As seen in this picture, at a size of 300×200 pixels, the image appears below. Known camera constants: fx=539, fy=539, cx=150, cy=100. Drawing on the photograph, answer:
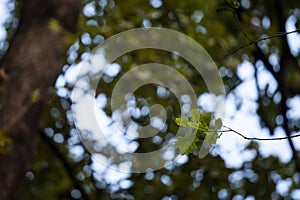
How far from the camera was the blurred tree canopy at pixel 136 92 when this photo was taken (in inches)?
88.9

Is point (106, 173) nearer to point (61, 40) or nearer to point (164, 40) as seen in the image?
point (164, 40)

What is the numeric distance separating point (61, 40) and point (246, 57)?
3.70 feet

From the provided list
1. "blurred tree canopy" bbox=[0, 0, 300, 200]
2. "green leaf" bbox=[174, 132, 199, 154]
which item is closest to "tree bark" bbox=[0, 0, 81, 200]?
"blurred tree canopy" bbox=[0, 0, 300, 200]

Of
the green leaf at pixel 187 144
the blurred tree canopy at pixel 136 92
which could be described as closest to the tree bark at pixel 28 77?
the blurred tree canopy at pixel 136 92

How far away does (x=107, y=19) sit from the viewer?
3.19 m

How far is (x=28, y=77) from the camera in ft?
7.39

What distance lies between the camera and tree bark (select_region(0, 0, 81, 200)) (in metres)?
2.16

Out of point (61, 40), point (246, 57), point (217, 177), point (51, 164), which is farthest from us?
point (51, 164)

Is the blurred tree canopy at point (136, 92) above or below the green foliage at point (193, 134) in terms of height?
below

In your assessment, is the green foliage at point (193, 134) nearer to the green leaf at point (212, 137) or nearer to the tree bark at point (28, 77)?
the green leaf at point (212, 137)

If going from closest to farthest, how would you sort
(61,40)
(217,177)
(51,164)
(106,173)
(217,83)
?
(217,83) → (61,40) → (217,177) → (106,173) → (51,164)

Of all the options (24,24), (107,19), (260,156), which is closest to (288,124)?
(260,156)

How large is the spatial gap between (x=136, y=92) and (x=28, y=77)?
49.1 inches

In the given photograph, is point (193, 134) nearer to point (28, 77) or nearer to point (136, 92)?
point (28, 77)
